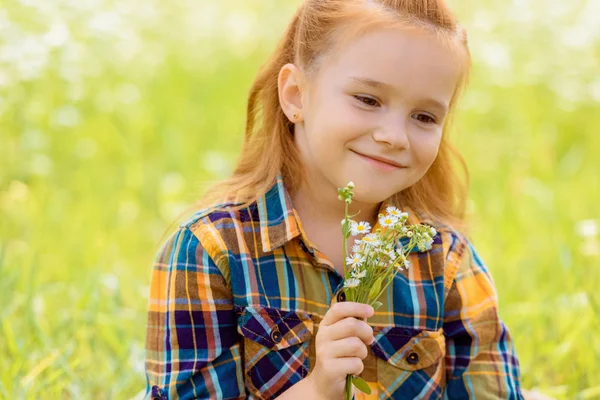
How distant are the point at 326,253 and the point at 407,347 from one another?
0.25 m

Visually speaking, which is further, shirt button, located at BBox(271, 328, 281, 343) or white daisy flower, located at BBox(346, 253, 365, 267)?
shirt button, located at BBox(271, 328, 281, 343)

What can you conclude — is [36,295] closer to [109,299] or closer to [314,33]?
[109,299]

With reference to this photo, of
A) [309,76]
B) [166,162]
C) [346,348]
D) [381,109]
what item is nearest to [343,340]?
[346,348]

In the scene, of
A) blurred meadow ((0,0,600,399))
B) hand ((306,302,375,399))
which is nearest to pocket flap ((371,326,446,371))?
hand ((306,302,375,399))

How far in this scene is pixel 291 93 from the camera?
1848 mm

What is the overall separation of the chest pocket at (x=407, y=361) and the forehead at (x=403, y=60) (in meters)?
0.49

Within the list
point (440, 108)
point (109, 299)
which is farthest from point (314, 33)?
point (109, 299)

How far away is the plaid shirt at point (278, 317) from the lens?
1729mm

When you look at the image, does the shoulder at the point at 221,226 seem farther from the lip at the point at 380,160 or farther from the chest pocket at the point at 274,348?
the lip at the point at 380,160

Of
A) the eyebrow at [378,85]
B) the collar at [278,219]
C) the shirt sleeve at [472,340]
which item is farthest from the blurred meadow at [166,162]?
the eyebrow at [378,85]

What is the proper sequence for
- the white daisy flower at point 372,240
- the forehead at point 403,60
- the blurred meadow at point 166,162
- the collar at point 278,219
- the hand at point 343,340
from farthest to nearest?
the blurred meadow at point 166,162 < the collar at point 278,219 < the forehead at point 403,60 < the hand at point 343,340 < the white daisy flower at point 372,240

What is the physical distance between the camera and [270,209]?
6.03 feet

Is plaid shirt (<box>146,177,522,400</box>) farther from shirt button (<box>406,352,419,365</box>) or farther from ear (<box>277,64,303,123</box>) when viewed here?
ear (<box>277,64,303,123</box>)

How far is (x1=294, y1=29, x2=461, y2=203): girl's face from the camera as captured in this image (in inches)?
65.5
